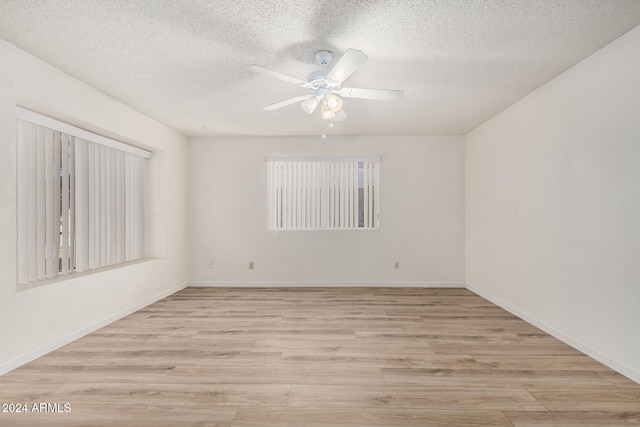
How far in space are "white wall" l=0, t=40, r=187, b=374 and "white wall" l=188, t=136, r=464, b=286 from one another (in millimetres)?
599

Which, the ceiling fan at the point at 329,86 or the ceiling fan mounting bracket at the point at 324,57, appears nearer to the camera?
the ceiling fan at the point at 329,86

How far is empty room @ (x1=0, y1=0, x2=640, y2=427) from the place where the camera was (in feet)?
6.28

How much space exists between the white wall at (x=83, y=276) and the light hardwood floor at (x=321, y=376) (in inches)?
8.0

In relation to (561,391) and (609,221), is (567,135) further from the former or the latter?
(561,391)

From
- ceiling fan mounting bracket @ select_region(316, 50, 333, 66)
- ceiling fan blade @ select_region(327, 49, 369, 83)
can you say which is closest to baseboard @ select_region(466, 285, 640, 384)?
ceiling fan blade @ select_region(327, 49, 369, 83)

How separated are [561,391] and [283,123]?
3845mm

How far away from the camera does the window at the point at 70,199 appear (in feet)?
8.56

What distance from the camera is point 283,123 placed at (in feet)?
14.1

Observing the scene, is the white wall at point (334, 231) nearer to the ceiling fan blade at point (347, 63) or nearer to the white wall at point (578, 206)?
the white wall at point (578, 206)

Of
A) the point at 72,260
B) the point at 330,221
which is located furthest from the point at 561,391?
the point at 72,260

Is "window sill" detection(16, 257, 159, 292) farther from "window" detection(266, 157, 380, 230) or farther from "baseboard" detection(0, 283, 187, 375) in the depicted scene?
"window" detection(266, 157, 380, 230)

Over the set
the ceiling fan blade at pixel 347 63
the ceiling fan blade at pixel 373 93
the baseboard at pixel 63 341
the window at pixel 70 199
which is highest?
the ceiling fan blade at pixel 347 63

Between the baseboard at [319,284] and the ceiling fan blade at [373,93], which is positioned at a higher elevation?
the ceiling fan blade at [373,93]

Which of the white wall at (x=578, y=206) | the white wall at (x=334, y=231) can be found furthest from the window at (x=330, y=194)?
the white wall at (x=578, y=206)
